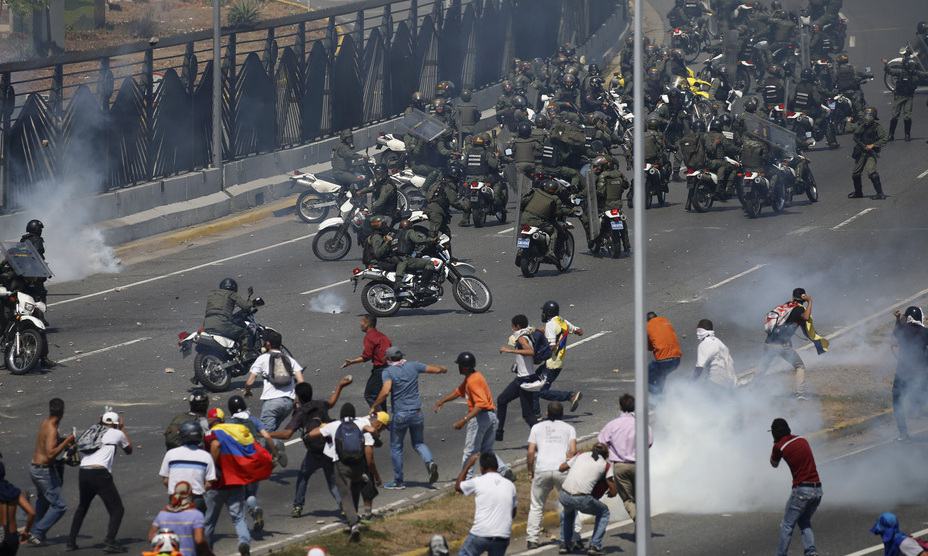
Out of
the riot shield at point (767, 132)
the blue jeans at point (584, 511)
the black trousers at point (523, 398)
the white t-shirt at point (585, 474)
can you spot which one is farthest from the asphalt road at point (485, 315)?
the riot shield at point (767, 132)

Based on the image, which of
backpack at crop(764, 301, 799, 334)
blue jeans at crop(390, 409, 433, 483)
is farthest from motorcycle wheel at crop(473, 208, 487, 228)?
blue jeans at crop(390, 409, 433, 483)

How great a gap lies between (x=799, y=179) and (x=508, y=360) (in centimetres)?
1325

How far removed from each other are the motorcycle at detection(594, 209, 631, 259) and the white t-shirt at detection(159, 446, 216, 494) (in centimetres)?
1595

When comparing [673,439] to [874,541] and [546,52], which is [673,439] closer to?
[874,541]

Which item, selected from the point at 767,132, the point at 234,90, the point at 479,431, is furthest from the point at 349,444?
the point at 234,90

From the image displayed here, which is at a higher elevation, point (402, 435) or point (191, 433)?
point (191, 433)

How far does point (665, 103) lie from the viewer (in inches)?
1485

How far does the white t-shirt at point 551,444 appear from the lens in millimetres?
15359

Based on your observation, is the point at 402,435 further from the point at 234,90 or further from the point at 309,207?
the point at 234,90

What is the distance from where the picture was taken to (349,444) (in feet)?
50.5

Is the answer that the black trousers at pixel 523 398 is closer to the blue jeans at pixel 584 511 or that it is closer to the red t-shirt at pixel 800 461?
the blue jeans at pixel 584 511

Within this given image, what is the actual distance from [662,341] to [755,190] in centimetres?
1339

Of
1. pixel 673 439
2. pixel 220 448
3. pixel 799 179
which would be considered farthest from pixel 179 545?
pixel 799 179

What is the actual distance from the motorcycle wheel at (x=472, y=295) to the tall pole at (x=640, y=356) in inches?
448
